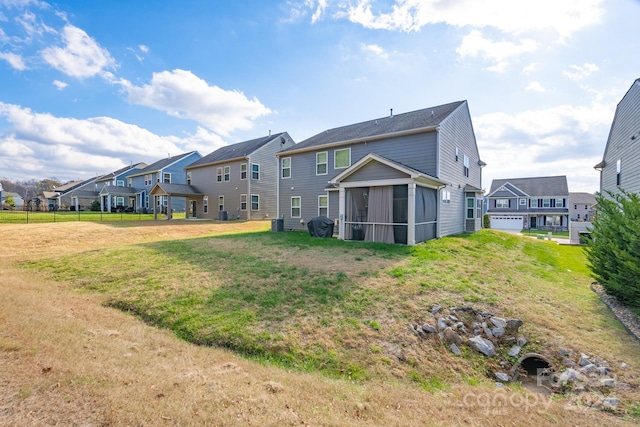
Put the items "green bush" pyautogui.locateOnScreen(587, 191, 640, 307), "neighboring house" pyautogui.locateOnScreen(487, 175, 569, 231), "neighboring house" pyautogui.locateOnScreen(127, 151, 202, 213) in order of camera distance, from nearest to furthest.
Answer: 1. "green bush" pyautogui.locateOnScreen(587, 191, 640, 307)
2. "neighboring house" pyautogui.locateOnScreen(127, 151, 202, 213)
3. "neighboring house" pyautogui.locateOnScreen(487, 175, 569, 231)

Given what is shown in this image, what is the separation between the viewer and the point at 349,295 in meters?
6.32

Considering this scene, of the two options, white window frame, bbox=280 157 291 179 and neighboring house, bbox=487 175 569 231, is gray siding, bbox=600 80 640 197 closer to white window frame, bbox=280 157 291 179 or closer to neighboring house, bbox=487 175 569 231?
white window frame, bbox=280 157 291 179

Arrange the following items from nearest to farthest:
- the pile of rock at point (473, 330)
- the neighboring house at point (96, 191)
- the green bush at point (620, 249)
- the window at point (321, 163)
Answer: the pile of rock at point (473, 330)
the green bush at point (620, 249)
the window at point (321, 163)
the neighboring house at point (96, 191)

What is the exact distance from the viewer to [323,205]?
17469 millimetres

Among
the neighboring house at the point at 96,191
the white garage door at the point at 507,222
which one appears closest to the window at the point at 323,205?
the white garage door at the point at 507,222

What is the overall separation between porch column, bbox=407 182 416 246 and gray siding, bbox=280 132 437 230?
2885mm

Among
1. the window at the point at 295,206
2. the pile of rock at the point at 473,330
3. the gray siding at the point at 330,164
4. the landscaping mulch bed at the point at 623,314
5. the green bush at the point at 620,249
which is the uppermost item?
the gray siding at the point at 330,164

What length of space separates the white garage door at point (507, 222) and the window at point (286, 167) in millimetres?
34418

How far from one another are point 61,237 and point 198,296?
534 inches

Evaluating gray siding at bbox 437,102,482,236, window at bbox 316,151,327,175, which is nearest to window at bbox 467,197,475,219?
gray siding at bbox 437,102,482,236

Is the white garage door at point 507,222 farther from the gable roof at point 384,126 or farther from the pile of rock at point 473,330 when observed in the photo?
the pile of rock at point 473,330

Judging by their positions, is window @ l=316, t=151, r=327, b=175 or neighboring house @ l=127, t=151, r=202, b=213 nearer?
window @ l=316, t=151, r=327, b=175

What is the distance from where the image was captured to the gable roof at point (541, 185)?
41.1m

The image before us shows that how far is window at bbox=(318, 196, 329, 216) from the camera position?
56.7 feet
